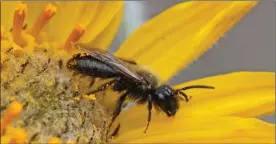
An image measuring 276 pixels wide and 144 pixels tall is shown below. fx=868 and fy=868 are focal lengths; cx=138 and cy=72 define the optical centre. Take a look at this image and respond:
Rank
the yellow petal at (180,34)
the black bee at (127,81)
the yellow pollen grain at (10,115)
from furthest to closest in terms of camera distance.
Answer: the yellow petal at (180,34) < the black bee at (127,81) < the yellow pollen grain at (10,115)

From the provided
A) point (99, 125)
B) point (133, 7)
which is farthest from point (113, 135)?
point (133, 7)

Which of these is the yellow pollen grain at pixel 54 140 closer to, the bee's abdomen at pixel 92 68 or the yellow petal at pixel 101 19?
the bee's abdomen at pixel 92 68

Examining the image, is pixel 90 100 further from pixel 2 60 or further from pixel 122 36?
pixel 122 36

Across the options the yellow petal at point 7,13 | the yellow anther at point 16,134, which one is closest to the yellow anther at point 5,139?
the yellow anther at point 16,134

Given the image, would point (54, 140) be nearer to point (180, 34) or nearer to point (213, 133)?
point (213, 133)

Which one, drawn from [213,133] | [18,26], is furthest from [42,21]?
[213,133]

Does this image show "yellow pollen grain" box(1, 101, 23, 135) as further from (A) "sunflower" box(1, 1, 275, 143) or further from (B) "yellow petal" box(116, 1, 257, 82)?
(B) "yellow petal" box(116, 1, 257, 82)
